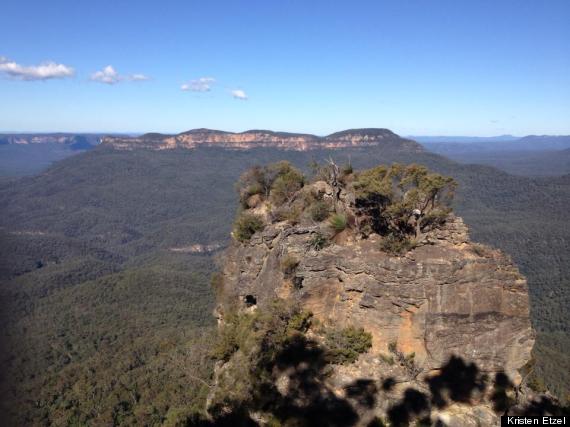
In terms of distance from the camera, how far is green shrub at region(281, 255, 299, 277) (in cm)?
1739

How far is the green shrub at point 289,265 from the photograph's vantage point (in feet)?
57.1

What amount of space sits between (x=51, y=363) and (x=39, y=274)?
51.0 meters

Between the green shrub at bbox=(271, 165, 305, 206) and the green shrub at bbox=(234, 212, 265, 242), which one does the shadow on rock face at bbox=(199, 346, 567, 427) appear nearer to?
the green shrub at bbox=(234, 212, 265, 242)

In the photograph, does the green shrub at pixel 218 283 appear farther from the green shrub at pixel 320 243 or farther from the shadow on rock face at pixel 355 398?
the shadow on rock face at pixel 355 398

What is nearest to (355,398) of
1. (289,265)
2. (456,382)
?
(456,382)

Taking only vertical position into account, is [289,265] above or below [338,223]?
below

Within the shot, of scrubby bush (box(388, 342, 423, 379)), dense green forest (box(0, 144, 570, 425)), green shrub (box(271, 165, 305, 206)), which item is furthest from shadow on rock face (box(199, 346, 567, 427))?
green shrub (box(271, 165, 305, 206))

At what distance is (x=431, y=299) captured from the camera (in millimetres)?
14102

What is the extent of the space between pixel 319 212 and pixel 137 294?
218 feet

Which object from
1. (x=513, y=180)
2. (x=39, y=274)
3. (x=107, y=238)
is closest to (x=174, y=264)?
(x=39, y=274)

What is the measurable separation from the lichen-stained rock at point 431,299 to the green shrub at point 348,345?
1.11ft

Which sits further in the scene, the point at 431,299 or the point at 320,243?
the point at 320,243

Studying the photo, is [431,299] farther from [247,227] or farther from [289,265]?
[247,227]

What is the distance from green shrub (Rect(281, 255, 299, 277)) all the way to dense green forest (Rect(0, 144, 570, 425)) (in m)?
7.95
